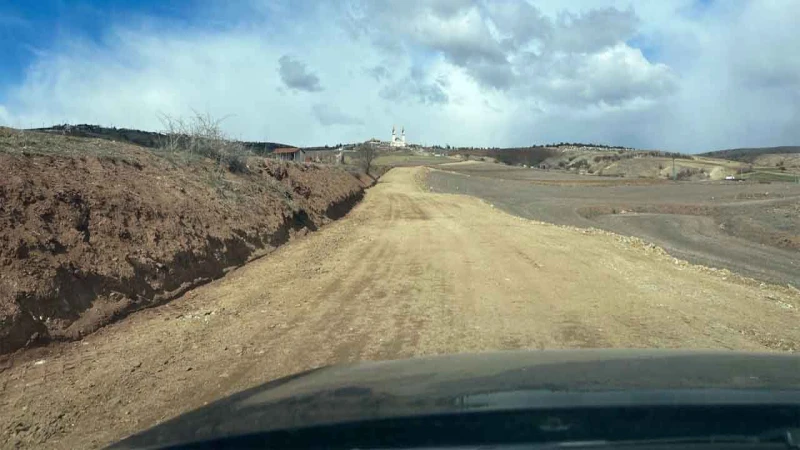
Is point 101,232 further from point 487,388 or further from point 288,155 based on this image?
point 288,155

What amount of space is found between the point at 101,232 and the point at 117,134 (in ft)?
67.6

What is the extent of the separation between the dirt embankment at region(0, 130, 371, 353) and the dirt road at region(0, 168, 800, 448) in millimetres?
426

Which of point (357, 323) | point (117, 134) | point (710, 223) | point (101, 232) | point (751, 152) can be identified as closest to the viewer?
point (357, 323)

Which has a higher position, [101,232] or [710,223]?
[101,232]

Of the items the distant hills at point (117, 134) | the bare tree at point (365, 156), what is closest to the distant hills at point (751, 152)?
the bare tree at point (365, 156)

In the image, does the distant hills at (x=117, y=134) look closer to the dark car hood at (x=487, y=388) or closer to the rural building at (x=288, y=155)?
the rural building at (x=288, y=155)

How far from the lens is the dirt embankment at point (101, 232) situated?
310 inches

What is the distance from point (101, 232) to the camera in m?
10.1

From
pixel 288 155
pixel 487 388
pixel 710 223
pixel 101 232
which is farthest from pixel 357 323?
pixel 288 155

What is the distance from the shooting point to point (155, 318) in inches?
359

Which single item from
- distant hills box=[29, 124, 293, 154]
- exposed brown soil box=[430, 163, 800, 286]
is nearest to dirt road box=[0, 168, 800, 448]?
exposed brown soil box=[430, 163, 800, 286]

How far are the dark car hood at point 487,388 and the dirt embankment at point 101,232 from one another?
15.9 ft

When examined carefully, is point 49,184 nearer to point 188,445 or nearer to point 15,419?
point 15,419

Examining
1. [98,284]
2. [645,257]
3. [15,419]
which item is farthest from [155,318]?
[645,257]
